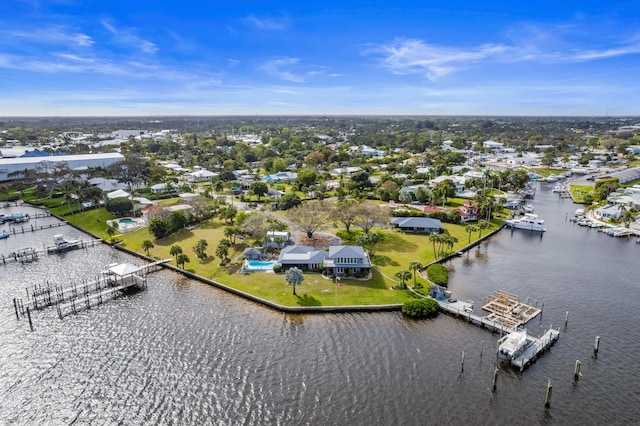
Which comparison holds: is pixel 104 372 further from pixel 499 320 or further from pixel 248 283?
pixel 499 320

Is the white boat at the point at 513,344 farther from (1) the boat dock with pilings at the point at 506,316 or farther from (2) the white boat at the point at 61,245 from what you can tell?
(2) the white boat at the point at 61,245

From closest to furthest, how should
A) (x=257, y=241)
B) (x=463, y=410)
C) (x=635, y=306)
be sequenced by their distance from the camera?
(x=463, y=410) < (x=635, y=306) < (x=257, y=241)

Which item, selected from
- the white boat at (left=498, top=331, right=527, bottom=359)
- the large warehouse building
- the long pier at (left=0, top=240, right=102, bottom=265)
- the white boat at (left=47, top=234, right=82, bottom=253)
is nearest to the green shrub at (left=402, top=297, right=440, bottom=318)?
the white boat at (left=498, top=331, right=527, bottom=359)

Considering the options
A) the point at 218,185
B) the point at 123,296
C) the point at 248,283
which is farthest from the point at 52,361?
the point at 218,185

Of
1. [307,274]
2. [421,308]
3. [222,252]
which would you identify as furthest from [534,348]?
[222,252]

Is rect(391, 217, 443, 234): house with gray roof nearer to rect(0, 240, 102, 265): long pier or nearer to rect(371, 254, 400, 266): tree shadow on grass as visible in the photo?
rect(371, 254, 400, 266): tree shadow on grass
